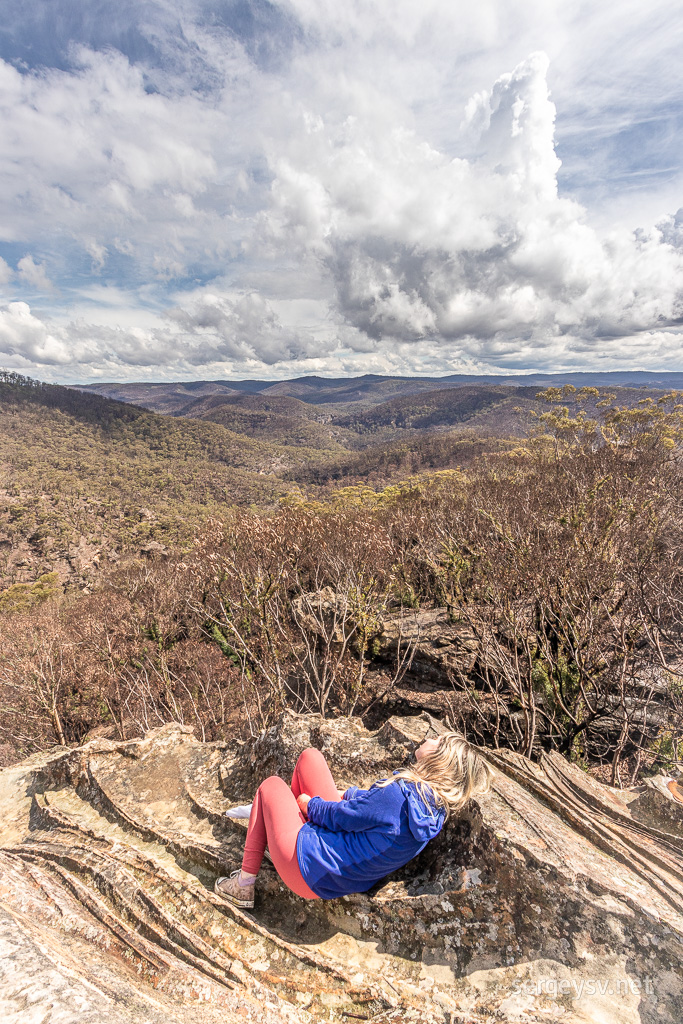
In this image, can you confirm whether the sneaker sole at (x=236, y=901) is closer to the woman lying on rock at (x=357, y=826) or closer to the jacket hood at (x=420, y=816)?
the woman lying on rock at (x=357, y=826)

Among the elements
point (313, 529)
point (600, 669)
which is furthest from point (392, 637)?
point (600, 669)

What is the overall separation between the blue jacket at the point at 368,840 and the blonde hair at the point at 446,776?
68 millimetres

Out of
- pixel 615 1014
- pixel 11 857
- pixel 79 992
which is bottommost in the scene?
pixel 11 857

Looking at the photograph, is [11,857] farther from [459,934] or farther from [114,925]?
[459,934]

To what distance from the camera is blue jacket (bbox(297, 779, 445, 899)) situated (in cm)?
353

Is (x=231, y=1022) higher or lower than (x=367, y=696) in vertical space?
higher

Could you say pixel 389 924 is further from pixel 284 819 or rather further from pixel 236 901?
pixel 236 901

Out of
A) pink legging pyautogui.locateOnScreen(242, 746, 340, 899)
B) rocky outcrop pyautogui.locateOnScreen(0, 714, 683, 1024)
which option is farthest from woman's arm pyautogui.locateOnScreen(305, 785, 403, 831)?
rocky outcrop pyautogui.locateOnScreen(0, 714, 683, 1024)

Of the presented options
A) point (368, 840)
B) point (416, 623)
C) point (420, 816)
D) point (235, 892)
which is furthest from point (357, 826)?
point (416, 623)

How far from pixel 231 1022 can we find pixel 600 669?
410 inches

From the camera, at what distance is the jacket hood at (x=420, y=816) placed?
3.49 m

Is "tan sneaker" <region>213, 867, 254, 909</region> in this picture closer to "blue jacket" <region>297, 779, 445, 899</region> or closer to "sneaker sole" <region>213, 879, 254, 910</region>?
"sneaker sole" <region>213, 879, 254, 910</region>

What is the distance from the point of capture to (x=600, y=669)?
1022 cm

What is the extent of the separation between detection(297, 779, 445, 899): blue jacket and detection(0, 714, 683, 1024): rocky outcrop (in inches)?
19.8
